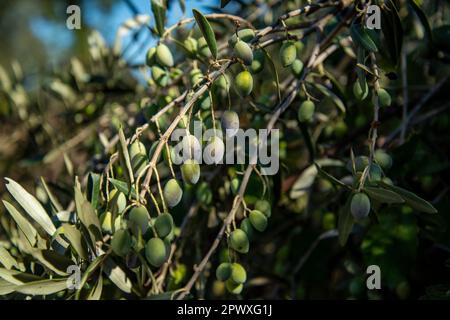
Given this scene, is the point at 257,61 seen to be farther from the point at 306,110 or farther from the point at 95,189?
the point at 95,189

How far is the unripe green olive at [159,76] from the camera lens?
0.94 metres

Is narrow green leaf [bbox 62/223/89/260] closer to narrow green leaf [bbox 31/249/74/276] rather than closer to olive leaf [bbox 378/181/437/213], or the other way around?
narrow green leaf [bbox 31/249/74/276]

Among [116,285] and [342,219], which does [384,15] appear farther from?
[116,285]

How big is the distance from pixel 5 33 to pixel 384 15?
13.5m

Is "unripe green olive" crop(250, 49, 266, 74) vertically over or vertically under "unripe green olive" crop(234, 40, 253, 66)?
under

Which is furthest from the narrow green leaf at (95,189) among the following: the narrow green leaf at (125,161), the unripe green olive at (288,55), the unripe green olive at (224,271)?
the unripe green olive at (288,55)

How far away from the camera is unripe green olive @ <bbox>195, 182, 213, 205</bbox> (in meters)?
0.97

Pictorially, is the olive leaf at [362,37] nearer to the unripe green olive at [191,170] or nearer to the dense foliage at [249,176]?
the dense foliage at [249,176]

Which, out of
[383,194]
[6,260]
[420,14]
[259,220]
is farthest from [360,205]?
[6,260]

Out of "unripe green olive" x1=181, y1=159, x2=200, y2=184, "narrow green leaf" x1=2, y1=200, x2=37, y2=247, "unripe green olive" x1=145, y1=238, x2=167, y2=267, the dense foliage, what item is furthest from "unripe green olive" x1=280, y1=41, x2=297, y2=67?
"narrow green leaf" x1=2, y1=200, x2=37, y2=247

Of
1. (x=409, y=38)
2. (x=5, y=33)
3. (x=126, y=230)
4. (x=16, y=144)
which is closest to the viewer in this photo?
(x=126, y=230)

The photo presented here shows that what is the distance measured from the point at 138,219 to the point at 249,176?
0.87ft
